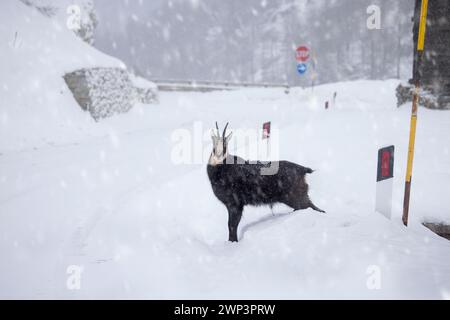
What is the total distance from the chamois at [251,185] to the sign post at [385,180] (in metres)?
1.04

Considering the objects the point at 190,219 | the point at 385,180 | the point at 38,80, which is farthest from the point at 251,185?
the point at 38,80

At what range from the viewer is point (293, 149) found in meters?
8.78

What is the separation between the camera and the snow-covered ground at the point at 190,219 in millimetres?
3213

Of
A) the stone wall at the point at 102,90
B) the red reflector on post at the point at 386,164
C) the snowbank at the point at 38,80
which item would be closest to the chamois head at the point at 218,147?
the red reflector on post at the point at 386,164

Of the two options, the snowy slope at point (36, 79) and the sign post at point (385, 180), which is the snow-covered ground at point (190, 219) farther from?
the sign post at point (385, 180)

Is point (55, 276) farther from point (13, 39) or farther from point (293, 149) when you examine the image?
point (13, 39)

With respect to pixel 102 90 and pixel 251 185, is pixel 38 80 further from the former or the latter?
pixel 251 185

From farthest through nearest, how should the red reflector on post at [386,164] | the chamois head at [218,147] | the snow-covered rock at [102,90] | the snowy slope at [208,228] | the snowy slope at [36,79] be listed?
the snow-covered rock at [102,90]
the snowy slope at [36,79]
the red reflector on post at [386,164]
the chamois head at [218,147]
the snowy slope at [208,228]

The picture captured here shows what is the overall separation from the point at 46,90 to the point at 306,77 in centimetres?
5197

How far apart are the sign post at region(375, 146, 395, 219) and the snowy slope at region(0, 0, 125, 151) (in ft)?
35.1

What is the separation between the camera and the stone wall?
48.0ft

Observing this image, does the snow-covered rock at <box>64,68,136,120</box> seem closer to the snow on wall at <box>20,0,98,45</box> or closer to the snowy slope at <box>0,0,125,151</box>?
the snowy slope at <box>0,0,125,151</box>

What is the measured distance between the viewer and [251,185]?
15.8 feet
